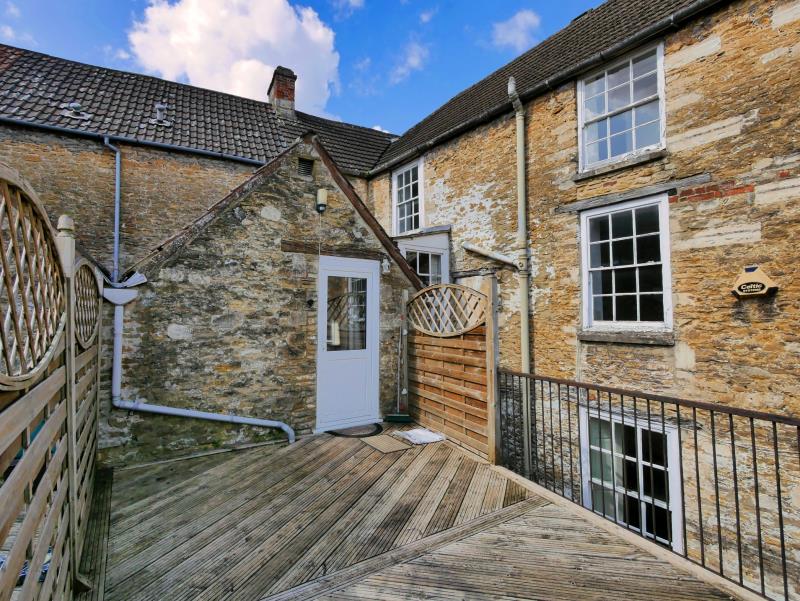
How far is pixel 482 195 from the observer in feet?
28.4

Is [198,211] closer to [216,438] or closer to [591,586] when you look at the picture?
[216,438]

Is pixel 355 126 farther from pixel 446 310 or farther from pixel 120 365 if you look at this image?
pixel 120 365

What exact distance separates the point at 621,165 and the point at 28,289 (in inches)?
292

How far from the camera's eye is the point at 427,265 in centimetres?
921

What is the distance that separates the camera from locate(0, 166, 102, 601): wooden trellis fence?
131 cm

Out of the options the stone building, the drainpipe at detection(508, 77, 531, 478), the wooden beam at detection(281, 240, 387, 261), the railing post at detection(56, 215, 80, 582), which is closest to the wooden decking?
the railing post at detection(56, 215, 80, 582)

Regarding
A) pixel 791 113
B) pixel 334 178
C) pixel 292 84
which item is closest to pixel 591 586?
pixel 334 178

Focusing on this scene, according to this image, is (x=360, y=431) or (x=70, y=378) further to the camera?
(x=360, y=431)

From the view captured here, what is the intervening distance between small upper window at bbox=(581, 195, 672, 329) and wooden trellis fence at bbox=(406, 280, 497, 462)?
2487 mm

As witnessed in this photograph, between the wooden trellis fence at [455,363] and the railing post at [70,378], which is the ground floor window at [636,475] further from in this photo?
the railing post at [70,378]

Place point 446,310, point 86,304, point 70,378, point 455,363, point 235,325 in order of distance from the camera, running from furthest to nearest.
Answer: point 446,310
point 455,363
point 235,325
point 86,304
point 70,378

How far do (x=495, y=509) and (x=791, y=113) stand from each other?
19.9ft

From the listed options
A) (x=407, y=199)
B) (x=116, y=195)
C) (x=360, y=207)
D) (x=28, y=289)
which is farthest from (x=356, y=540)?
(x=116, y=195)

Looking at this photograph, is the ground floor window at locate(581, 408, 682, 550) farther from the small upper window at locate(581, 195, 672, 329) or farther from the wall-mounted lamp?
the wall-mounted lamp
